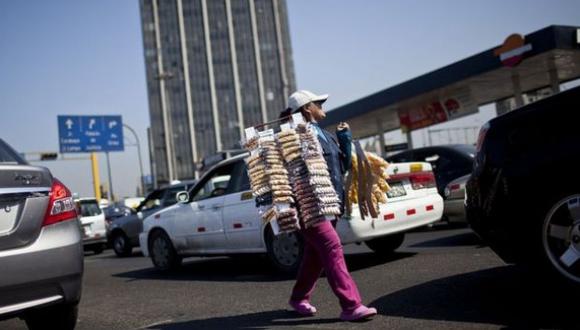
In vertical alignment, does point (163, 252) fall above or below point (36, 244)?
below

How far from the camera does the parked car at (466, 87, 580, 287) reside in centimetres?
396

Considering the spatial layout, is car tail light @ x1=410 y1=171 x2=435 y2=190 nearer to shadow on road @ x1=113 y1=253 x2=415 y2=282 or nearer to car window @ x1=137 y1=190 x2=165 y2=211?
shadow on road @ x1=113 y1=253 x2=415 y2=282

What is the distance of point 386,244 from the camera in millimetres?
8133

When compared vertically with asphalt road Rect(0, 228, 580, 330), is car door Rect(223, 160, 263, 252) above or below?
above

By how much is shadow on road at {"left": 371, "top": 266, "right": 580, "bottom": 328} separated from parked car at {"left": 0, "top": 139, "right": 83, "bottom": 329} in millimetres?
2435

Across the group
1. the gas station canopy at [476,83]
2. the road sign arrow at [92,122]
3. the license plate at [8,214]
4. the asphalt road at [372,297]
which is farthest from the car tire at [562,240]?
the road sign arrow at [92,122]

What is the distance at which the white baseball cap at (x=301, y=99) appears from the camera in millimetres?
4539

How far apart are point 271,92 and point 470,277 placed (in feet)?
327

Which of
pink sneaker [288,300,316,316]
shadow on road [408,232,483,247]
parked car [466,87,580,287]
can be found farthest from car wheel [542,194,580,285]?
shadow on road [408,232,483,247]

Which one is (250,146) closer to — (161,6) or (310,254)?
(310,254)

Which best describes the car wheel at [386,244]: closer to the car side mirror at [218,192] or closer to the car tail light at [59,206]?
the car side mirror at [218,192]

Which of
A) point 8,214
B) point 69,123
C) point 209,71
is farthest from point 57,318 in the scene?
point 209,71

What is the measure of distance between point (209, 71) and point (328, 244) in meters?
99.5

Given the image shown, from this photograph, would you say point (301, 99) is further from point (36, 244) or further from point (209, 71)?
point (209, 71)
